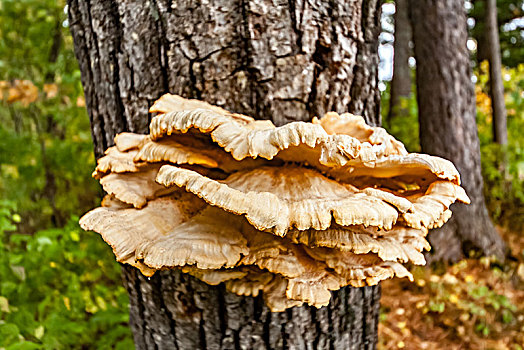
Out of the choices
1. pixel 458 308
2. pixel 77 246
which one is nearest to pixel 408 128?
pixel 458 308

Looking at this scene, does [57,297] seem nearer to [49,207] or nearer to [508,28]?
[49,207]

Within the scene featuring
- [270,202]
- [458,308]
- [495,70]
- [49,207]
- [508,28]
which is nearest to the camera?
[270,202]

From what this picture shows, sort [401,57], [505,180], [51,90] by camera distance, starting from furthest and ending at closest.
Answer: [401,57] < [505,180] < [51,90]

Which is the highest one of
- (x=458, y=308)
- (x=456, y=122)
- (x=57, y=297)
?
(x=456, y=122)

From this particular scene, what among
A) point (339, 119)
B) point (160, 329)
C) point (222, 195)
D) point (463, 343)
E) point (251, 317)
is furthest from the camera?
point (463, 343)

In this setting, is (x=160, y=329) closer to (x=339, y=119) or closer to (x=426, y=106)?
(x=339, y=119)

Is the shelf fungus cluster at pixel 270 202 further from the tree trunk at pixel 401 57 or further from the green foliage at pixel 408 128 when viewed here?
the tree trunk at pixel 401 57

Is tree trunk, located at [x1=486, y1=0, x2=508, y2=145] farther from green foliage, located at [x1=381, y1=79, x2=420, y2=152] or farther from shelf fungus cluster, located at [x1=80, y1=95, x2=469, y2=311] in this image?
shelf fungus cluster, located at [x1=80, y1=95, x2=469, y2=311]

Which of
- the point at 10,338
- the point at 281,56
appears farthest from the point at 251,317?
the point at 10,338
